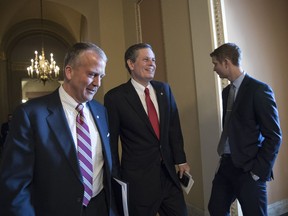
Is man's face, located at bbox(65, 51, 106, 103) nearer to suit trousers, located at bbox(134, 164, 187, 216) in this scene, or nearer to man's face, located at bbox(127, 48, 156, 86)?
man's face, located at bbox(127, 48, 156, 86)

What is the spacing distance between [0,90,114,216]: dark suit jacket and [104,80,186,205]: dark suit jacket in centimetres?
57

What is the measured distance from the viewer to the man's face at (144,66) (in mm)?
1988

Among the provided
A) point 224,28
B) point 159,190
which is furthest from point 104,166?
point 224,28

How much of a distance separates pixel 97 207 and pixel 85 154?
12.4 inches

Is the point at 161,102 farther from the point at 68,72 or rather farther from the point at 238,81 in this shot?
the point at 68,72

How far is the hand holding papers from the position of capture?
1914mm

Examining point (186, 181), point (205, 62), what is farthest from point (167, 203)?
point (205, 62)

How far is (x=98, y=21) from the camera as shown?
538cm

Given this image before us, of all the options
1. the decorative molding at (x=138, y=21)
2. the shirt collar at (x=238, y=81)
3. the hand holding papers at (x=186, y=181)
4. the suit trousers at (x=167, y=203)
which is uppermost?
the decorative molding at (x=138, y=21)

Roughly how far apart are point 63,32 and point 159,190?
40.2ft

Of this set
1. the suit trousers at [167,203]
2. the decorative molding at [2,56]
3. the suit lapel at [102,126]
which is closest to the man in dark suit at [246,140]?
the suit trousers at [167,203]

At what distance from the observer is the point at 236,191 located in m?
2.07

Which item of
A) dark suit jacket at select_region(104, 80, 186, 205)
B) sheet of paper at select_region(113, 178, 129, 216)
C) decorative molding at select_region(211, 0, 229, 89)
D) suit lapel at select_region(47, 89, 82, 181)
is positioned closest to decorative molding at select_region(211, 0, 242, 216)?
decorative molding at select_region(211, 0, 229, 89)

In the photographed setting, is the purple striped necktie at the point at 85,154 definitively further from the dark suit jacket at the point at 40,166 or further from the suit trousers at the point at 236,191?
the suit trousers at the point at 236,191
